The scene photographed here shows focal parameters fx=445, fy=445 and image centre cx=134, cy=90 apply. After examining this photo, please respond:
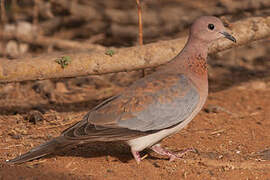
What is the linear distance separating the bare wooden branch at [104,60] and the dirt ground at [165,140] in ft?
2.07

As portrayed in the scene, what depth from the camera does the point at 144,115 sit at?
388 centimetres

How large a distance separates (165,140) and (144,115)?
2.98ft

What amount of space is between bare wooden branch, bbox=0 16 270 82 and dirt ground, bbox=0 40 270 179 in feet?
2.07

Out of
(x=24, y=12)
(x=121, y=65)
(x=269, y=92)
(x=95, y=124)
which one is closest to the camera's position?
(x=95, y=124)

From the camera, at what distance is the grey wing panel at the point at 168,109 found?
3.85 meters

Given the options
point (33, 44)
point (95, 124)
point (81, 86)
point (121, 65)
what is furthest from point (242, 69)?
point (95, 124)

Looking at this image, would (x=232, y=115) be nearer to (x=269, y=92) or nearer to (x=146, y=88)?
(x=269, y=92)

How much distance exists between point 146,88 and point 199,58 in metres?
0.65

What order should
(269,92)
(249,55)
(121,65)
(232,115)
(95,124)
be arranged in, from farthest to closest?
(249,55)
(269,92)
(232,115)
(121,65)
(95,124)

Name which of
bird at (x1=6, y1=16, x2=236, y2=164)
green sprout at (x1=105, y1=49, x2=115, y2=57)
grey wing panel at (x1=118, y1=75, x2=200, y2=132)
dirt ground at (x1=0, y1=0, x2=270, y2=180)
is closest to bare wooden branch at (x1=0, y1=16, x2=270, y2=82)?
green sprout at (x1=105, y1=49, x2=115, y2=57)

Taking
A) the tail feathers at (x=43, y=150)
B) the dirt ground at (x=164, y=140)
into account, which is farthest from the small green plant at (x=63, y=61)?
the tail feathers at (x=43, y=150)

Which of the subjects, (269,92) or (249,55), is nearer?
(269,92)

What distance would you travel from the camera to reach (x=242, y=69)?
736 centimetres

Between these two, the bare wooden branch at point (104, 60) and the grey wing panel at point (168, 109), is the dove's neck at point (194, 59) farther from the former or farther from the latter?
the bare wooden branch at point (104, 60)
